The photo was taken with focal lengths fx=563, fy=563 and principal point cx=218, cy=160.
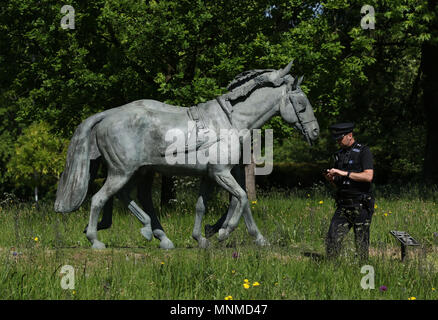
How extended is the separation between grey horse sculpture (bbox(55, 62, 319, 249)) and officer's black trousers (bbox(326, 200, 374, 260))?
1071 mm

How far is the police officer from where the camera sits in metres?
6.60

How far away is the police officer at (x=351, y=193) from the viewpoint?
660 centimetres

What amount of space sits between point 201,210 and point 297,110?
72.0 inches

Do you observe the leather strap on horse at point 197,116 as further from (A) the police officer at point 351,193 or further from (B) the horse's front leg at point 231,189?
(A) the police officer at point 351,193

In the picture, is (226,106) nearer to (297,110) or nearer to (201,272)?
(297,110)

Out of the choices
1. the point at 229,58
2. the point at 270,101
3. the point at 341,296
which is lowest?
the point at 341,296

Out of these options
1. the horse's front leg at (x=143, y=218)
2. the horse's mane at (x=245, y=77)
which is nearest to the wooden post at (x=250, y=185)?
the horse's mane at (x=245, y=77)

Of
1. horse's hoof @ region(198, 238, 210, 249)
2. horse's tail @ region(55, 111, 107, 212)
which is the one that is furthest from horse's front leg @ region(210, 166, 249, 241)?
horse's tail @ region(55, 111, 107, 212)

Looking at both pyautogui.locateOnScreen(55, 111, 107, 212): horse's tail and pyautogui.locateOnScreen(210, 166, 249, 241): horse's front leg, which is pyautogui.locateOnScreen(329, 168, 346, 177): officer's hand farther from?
pyautogui.locateOnScreen(55, 111, 107, 212): horse's tail

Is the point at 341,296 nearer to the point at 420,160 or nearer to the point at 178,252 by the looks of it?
the point at 178,252

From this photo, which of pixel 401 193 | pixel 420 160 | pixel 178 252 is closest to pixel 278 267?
pixel 178 252

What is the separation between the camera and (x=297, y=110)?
7.40 m

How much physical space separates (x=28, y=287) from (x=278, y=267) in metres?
2.61
